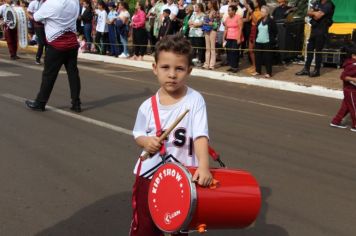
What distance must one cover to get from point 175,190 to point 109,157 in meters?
3.58

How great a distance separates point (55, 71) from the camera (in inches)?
332

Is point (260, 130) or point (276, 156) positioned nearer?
point (276, 156)

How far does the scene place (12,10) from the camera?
15.3 meters

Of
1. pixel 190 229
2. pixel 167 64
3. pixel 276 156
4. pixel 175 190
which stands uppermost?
pixel 167 64

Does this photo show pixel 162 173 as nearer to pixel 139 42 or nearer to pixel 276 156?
pixel 276 156

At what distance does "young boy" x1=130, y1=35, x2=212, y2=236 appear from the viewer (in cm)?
282

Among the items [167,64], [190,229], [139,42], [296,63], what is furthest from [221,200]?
[139,42]

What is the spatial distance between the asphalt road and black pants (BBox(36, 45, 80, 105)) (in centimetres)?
29

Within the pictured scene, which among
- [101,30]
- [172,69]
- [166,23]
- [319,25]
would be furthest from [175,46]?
[101,30]

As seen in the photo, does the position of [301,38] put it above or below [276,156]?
A: above

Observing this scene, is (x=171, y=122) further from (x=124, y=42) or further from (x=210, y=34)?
(x=124, y=42)

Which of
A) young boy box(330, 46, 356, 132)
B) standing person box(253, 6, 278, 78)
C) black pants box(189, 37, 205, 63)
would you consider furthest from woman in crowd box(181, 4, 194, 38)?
young boy box(330, 46, 356, 132)

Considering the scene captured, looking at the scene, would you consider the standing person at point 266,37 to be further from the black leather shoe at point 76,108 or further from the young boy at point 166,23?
the black leather shoe at point 76,108

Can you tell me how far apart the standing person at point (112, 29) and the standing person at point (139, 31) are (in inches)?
41.9
